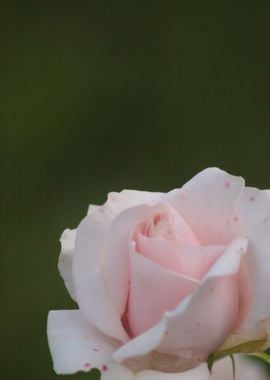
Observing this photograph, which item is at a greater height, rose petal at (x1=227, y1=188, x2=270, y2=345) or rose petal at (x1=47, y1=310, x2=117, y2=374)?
rose petal at (x1=227, y1=188, x2=270, y2=345)

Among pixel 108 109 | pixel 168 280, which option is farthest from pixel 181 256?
pixel 108 109

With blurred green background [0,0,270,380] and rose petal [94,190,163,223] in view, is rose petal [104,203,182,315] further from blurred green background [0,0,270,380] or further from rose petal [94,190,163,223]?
blurred green background [0,0,270,380]

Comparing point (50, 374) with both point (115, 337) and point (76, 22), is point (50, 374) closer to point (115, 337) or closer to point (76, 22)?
point (76, 22)

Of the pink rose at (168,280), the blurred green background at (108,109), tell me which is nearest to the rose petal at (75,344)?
the pink rose at (168,280)

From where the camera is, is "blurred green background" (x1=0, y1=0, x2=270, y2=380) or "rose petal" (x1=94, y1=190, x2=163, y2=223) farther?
"blurred green background" (x1=0, y1=0, x2=270, y2=380)

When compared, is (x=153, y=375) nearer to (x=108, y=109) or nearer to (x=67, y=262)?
(x=67, y=262)

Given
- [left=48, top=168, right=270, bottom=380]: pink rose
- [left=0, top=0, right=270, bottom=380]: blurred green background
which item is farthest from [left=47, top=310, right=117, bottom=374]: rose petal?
[left=0, top=0, right=270, bottom=380]: blurred green background

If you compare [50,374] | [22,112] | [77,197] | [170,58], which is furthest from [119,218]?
[170,58]
